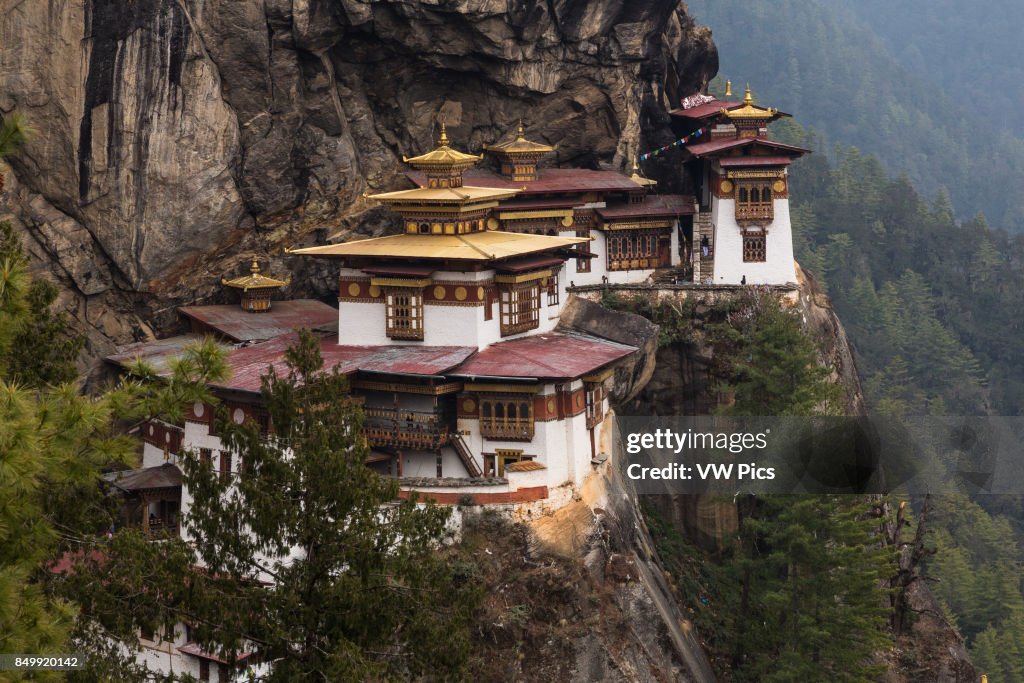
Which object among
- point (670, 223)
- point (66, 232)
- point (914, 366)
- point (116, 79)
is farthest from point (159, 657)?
point (914, 366)

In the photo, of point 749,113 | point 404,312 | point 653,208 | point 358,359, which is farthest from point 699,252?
point 358,359

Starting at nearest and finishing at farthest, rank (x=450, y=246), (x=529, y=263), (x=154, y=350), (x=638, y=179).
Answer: (x=450, y=246)
(x=529, y=263)
(x=154, y=350)
(x=638, y=179)

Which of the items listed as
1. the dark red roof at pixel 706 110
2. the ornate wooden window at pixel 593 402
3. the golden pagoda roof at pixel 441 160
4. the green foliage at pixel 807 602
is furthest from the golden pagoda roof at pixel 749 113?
the green foliage at pixel 807 602

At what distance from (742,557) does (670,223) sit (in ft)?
49.1

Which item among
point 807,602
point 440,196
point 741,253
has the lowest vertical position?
point 807,602

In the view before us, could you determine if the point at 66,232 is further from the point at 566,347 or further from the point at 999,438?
the point at 999,438

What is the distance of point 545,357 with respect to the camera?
4219 cm

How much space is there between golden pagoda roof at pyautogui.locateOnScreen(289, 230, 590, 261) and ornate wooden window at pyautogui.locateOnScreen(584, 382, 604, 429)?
158 inches

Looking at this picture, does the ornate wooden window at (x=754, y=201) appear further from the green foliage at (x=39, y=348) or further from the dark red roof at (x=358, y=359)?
the green foliage at (x=39, y=348)

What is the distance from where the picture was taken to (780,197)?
53406mm

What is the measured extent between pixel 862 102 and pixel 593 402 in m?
138

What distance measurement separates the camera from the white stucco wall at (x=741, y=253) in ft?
174

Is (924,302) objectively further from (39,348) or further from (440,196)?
(39,348)

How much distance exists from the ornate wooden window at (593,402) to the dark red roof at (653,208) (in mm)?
12472
